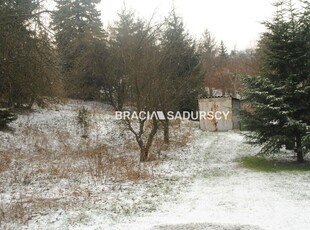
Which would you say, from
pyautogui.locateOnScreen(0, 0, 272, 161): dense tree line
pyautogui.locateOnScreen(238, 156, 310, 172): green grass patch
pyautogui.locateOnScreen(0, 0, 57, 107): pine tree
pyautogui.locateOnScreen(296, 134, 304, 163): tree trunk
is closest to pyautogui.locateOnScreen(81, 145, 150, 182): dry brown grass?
pyautogui.locateOnScreen(0, 0, 272, 161): dense tree line

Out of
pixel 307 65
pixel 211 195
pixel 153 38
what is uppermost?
pixel 153 38

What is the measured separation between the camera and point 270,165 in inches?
457

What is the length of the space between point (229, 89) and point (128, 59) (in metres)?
29.2

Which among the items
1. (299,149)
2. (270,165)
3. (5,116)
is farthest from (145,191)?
(5,116)

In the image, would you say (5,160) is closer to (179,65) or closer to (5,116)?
(5,116)

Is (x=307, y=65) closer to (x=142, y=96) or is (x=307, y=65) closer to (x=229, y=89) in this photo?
(x=142, y=96)

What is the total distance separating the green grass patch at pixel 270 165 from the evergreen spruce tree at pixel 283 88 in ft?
1.63

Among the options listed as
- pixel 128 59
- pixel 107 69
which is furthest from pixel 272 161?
pixel 107 69

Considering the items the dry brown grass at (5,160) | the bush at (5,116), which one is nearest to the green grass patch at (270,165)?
the dry brown grass at (5,160)

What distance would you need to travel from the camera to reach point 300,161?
1172cm

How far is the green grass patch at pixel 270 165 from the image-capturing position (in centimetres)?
1097

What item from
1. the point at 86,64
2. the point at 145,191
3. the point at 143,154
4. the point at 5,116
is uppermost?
the point at 86,64

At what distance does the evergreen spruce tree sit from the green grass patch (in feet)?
1.63

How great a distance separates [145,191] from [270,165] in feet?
18.2
